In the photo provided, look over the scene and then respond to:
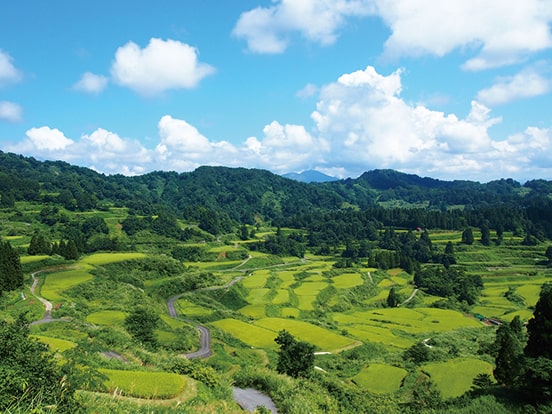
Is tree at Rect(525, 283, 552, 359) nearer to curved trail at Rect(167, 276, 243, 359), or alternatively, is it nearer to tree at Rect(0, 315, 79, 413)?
tree at Rect(0, 315, 79, 413)

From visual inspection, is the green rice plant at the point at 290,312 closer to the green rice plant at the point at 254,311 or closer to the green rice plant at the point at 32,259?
the green rice plant at the point at 254,311

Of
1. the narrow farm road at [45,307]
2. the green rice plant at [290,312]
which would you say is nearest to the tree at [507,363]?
the narrow farm road at [45,307]

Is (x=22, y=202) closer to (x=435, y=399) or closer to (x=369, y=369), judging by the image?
(x=369, y=369)

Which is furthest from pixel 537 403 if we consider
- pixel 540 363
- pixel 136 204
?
pixel 136 204

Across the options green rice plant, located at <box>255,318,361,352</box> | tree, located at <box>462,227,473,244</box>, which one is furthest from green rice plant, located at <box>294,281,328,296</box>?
tree, located at <box>462,227,473,244</box>

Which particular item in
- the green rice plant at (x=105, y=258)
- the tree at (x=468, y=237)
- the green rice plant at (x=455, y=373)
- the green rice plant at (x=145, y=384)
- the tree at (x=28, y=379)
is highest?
the tree at (x=28, y=379)

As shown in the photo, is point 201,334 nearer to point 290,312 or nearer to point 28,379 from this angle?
point 290,312
